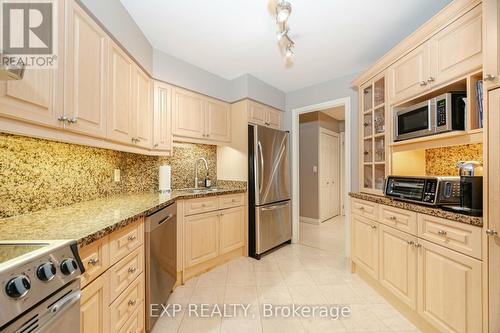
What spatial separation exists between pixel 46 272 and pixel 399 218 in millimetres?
2105

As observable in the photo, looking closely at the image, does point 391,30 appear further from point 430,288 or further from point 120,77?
point 120,77

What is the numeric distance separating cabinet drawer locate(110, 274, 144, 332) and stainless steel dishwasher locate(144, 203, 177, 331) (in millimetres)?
72

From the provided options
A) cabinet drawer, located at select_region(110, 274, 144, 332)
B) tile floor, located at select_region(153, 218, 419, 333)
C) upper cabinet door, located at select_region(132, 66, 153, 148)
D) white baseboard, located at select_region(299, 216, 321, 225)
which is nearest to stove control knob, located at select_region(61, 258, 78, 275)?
cabinet drawer, located at select_region(110, 274, 144, 332)

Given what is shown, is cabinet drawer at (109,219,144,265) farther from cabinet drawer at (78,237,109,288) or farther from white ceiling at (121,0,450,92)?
white ceiling at (121,0,450,92)

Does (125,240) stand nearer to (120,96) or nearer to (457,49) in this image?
(120,96)

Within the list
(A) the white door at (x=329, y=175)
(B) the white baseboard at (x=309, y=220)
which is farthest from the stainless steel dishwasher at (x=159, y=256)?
(A) the white door at (x=329, y=175)

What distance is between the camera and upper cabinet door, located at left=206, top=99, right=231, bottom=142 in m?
2.76

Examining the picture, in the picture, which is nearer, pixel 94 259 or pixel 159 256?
pixel 94 259

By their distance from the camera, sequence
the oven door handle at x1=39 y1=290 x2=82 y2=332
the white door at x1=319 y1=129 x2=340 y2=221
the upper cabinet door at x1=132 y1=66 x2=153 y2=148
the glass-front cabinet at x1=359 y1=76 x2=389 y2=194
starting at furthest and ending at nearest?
the white door at x1=319 y1=129 x2=340 y2=221
the glass-front cabinet at x1=359 y1=76 x2=389 y2=194
the upper cabinet door at x1=132 y1=66 x2=153 y2=148
the oven door handle at x1=39 y1=290 x2=82 y2=332

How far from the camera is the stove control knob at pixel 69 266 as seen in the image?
2.54 feet

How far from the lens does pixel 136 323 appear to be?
4.48 ft

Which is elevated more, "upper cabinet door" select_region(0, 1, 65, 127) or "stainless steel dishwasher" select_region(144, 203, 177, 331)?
"upper cabinet door" select_region(0, 1, 65, 127)

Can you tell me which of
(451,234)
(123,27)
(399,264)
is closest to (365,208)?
(399,264)

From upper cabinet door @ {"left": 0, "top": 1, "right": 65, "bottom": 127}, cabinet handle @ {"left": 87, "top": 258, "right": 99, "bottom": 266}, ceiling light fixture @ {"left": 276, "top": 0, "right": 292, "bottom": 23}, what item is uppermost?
ceiling light fixture @ {"left": 276, "top": 0, "right": 292, "bottom": 23}
